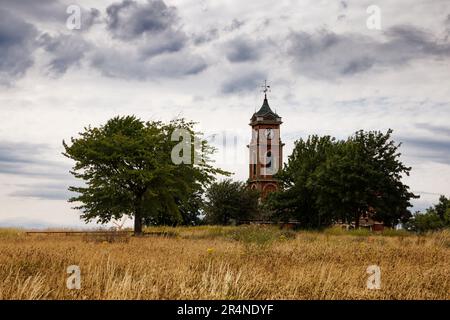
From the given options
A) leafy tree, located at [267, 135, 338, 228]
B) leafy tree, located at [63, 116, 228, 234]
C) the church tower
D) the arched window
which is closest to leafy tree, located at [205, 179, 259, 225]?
leafy tree, located at [267, 135, 338, 228]

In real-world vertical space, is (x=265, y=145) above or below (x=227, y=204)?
above

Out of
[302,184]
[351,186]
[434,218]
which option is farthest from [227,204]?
[434,218]

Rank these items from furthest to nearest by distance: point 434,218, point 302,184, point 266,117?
1. point 266,117
2. point 434,218
3. point 302,184

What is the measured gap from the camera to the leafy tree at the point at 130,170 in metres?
31.0

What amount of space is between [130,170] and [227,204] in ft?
120

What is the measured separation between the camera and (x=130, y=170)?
99.7 feet

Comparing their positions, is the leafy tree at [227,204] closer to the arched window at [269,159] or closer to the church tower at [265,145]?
the church tower at [265,145]

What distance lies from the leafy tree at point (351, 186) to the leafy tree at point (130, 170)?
15.0 meters

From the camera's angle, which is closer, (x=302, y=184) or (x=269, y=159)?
(x=302, y=184)

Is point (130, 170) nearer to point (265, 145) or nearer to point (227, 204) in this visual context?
point (227, 204)

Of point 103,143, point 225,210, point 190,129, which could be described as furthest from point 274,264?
point 225,210
